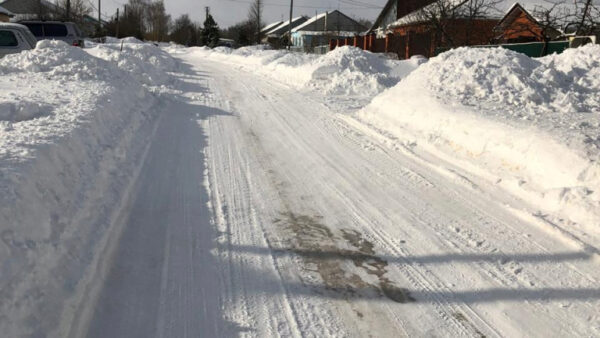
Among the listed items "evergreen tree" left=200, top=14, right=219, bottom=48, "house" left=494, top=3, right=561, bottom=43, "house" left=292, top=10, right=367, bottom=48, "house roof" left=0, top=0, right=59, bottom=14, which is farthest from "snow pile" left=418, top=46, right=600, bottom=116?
"evergreen tree" left=200, top=14, right=219, bottom=48

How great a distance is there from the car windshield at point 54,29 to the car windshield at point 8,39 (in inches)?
257

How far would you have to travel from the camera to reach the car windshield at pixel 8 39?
14.2m

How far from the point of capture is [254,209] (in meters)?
5.56

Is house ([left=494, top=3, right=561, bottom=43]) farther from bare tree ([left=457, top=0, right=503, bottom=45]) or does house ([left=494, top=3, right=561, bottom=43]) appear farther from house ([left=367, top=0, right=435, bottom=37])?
house ([left=367, top=0, right=435, bottom=37])

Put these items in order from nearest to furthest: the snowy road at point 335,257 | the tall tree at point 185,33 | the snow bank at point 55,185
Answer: the snow bank at point 55,185 < the snowy road at point 335,257 < the tall tree at point 185,33

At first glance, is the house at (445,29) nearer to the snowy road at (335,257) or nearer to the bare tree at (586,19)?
the bare tree at (586,19)

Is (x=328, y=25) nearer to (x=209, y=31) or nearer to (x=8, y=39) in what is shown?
(x=209, y=31)

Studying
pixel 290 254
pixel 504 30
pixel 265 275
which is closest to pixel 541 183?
pixel 290 254

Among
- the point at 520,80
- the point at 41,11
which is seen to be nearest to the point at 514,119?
the point at 520,80

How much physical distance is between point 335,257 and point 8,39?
573 inches

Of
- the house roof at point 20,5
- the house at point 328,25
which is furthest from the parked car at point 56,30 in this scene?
the house at point 328,25

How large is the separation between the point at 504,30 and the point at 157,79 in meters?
19.1

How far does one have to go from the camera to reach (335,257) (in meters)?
4.45

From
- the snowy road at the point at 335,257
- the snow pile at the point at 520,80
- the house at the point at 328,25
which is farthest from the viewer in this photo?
the house at the point at 328,25
